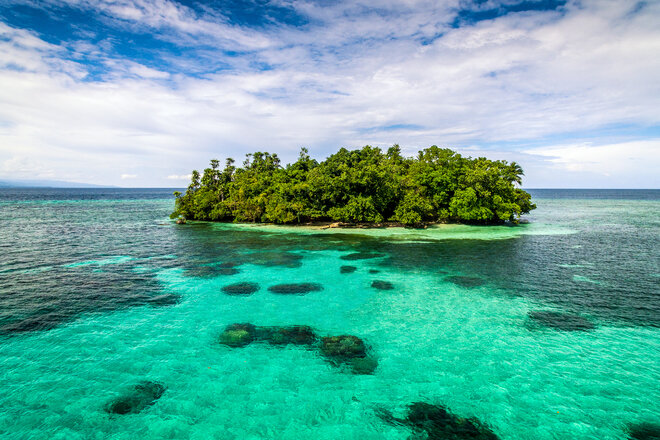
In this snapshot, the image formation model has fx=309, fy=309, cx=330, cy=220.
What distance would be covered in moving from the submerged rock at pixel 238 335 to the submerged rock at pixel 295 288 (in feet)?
17.3

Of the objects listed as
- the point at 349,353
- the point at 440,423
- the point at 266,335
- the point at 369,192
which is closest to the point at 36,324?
the point at 266,335

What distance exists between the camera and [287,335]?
628 inches

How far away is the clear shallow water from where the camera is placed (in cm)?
1062

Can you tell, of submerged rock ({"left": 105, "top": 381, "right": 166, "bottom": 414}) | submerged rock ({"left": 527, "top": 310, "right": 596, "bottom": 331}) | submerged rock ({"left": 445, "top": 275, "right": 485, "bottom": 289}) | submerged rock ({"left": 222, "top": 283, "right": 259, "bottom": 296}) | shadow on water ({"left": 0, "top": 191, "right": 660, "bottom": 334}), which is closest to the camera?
submerged rock ({"left": 105, "top": 381, "right": 166, "bottom": 414})

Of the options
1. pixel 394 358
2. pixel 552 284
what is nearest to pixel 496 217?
pixel 552 284

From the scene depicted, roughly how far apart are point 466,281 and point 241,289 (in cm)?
1735

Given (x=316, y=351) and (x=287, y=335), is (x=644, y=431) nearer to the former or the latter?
(x=316, y=351)

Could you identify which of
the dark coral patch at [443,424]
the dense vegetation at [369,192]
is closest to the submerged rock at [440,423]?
the dark coral patch at [443,424]

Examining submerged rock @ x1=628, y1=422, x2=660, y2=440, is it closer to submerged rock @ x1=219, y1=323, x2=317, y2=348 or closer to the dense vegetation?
submerged rock @ x1=219, y1=323, x2=317, y2=348

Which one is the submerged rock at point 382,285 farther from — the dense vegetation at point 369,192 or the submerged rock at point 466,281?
the dense vegetation at point 369,192

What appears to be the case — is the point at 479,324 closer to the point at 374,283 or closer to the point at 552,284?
the point at 374,283

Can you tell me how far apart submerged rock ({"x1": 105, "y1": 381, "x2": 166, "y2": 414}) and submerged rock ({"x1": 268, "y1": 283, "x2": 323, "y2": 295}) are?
10.5 metres

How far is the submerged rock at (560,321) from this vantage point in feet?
54.6

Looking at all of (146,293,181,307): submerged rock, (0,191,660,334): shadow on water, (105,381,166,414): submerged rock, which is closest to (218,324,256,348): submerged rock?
(105,381,166,414): submerged rock
